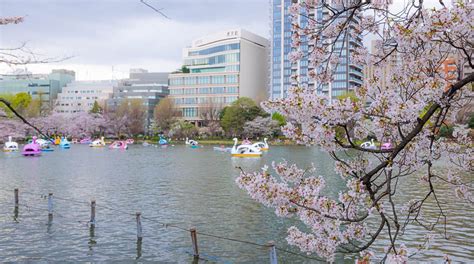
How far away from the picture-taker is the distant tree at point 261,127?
86938 mm

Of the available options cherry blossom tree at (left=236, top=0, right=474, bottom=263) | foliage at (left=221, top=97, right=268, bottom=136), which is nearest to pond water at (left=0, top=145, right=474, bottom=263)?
cherry blossom tree at (left=236, top=0, right=474, bottom=263)

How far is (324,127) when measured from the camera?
16.0 feet

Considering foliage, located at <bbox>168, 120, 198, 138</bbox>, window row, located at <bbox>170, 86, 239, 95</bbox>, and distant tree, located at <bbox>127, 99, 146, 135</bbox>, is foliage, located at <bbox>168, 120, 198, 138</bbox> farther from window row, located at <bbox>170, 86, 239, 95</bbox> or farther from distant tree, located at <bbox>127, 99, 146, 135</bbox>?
window row, located at <bbox>170, 86, 239, 95</bbox>

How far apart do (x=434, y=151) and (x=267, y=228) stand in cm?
893

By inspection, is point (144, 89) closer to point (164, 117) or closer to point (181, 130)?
point (164, 117)

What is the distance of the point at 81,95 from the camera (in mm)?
147750

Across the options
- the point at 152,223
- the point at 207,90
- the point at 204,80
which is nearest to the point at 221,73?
the point at 204,80

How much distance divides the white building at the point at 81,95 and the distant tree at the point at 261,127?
71290 millimetres

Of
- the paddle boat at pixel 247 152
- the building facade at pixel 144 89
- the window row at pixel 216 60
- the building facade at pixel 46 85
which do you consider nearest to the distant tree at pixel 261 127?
the window row at pixel 216 60

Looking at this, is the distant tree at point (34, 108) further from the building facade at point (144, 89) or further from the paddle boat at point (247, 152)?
the paddle boat at point (247, 152)

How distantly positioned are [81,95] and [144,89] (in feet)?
82.1

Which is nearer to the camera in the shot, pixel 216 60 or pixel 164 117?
pixel 164 117

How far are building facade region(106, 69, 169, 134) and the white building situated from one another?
19.8 feet

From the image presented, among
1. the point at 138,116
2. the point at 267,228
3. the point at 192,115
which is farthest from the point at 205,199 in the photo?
the point at 192,115
